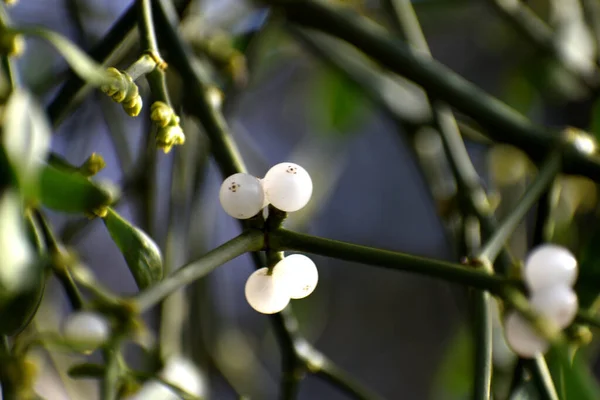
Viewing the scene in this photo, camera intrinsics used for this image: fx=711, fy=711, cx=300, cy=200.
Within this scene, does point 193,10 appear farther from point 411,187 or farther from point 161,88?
point 411,187

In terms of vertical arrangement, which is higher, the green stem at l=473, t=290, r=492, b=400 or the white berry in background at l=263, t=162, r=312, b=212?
the white berry in background at l=263, t=162, r=312, b=212

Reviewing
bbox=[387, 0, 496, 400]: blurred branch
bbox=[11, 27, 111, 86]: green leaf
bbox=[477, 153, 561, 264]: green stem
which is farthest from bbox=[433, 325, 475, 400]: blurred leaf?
bbox=[11, 27, 111, 86]: green leaf

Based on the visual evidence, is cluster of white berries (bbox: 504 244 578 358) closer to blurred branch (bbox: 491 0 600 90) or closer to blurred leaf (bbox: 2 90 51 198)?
blurred leaf (bbox: 2 90 51 198)

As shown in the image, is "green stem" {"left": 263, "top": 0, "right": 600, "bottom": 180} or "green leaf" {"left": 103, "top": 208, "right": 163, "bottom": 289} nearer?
"green leaf" {"left": 103, "top": 208, "right": 163, "bottom": 289}

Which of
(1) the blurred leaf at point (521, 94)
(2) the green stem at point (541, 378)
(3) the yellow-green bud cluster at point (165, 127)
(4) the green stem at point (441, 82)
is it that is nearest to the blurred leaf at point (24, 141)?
(3) the yellow-green bud cluster at point (165, 127)

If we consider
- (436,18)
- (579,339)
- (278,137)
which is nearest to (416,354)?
(278,137)

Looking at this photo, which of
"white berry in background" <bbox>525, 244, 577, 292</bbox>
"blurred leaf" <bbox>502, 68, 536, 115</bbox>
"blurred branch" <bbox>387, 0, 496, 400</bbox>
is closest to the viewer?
"white berry in background" <bbox>525, 244, 577, 292</bbox>

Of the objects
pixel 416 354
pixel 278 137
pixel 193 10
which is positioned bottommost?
pixel 193 10

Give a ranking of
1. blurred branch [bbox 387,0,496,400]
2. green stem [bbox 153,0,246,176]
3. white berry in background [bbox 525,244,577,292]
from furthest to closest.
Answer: blurred branch [bbox 387,0,496,400], green stem [bbox 153,0,246,176], white berry in background [bbox 525,244,577,292]
